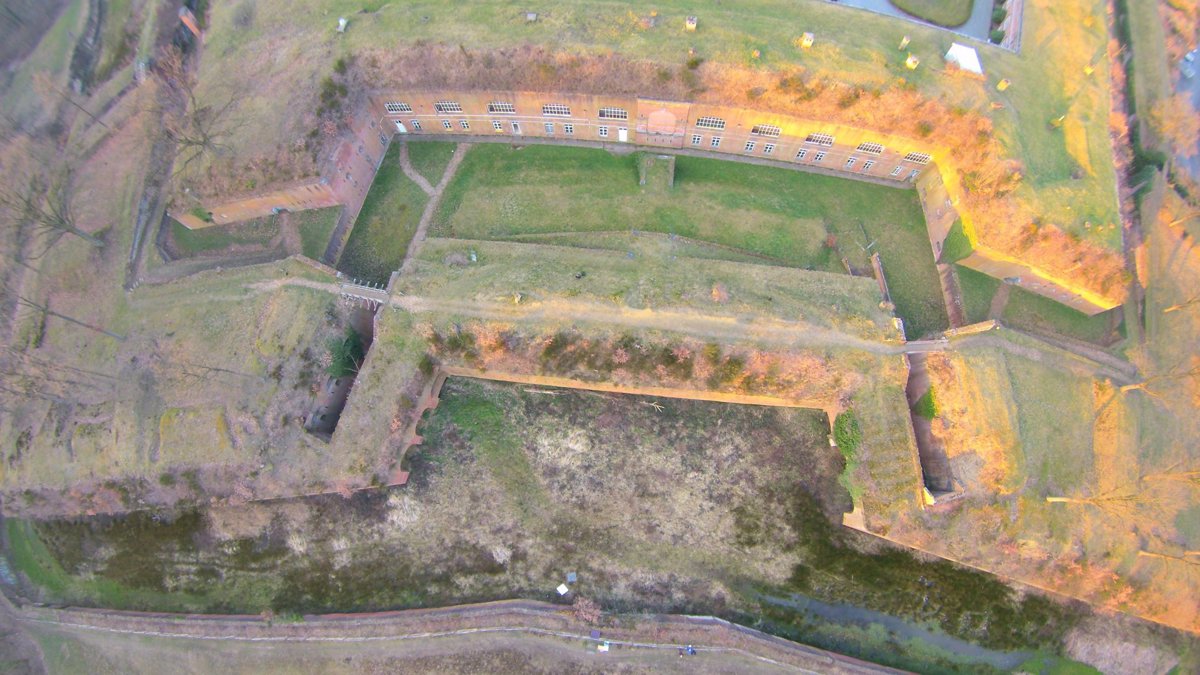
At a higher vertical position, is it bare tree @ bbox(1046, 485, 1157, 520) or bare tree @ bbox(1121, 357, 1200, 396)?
bare tree @ bbox(1121, 357, 1200, 396)

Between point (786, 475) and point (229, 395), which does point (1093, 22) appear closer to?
point (786, 475)

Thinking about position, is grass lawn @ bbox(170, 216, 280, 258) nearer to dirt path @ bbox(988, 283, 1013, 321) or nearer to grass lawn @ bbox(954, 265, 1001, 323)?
grass lawn @ bbox(954, 265, 1001, 323)

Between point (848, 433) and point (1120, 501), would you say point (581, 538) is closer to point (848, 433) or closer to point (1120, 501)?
point (848, 433)

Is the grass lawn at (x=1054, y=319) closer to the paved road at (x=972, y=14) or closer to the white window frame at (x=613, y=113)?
the paved road at (x=972, y=14)

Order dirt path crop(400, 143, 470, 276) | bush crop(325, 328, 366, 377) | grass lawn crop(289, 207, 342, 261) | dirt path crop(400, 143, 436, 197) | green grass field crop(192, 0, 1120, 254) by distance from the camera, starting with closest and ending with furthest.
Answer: green grass field crop(192, 0, 1120, 254), bush crop(325, 328, 366, 377), grass lawn crop(289, 207, 342, 261), dirt path crop(400, 143, 470, 276), dirt path crop(400, 143, 436, 197)

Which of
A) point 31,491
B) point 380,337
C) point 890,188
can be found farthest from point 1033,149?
point 31,491

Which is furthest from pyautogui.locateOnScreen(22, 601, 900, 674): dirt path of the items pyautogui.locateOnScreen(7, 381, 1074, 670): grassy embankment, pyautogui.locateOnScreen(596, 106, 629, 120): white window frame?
pyautogui.locateOnScreen(596, 106, 629, 120): white window frame

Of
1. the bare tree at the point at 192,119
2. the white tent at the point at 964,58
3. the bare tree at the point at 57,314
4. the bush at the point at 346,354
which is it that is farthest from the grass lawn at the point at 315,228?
the white tent at the point at 964,58
